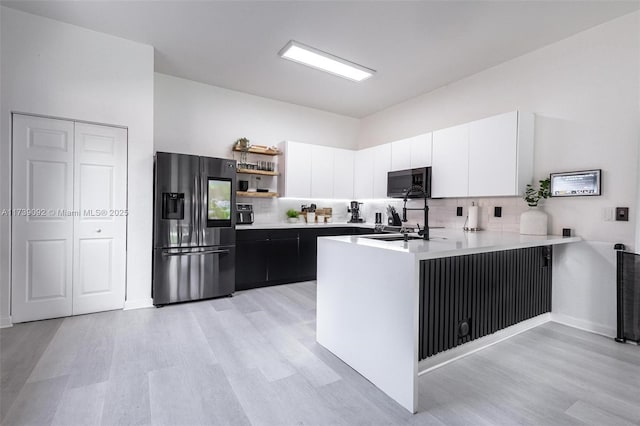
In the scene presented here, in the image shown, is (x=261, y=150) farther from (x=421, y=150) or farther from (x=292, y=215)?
(x=421, y=150)

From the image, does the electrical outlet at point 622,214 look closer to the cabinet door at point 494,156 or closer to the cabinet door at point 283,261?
the cabinet door at point 494,156

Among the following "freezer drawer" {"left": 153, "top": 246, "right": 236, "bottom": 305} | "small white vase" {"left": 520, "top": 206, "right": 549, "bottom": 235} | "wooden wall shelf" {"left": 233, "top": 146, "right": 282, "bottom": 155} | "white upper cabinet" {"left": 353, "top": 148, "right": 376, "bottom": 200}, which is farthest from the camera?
"white upper cabinet" {"left": 353, "top": 148, "right": 376, "bottom": 200}

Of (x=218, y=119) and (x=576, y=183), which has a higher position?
(x=218, y=119)

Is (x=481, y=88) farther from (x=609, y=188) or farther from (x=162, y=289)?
(x=162, y=289)

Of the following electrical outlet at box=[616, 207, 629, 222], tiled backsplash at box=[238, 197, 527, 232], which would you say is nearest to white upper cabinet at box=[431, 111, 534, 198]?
tiled backsplash at box=[238, 197, 527, 232]

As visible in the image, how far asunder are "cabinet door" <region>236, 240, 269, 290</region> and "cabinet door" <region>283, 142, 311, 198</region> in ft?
3.39

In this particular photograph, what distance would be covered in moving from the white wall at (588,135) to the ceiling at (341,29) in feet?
0.74

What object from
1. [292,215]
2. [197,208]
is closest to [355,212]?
[292,215]

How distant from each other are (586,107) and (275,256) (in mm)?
3970

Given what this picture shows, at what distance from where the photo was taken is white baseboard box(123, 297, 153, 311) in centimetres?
340

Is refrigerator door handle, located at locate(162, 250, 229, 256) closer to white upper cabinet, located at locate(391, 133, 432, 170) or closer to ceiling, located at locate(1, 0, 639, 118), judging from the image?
ceiling, located at locate(1, 0, 639, 118)

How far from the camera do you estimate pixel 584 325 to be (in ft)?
9.72

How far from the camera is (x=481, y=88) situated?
3930 millimetres

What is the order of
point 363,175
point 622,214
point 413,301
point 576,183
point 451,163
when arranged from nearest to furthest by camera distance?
point 413,301, point 622,214, point 576,183, point 451,163, point 363,175
